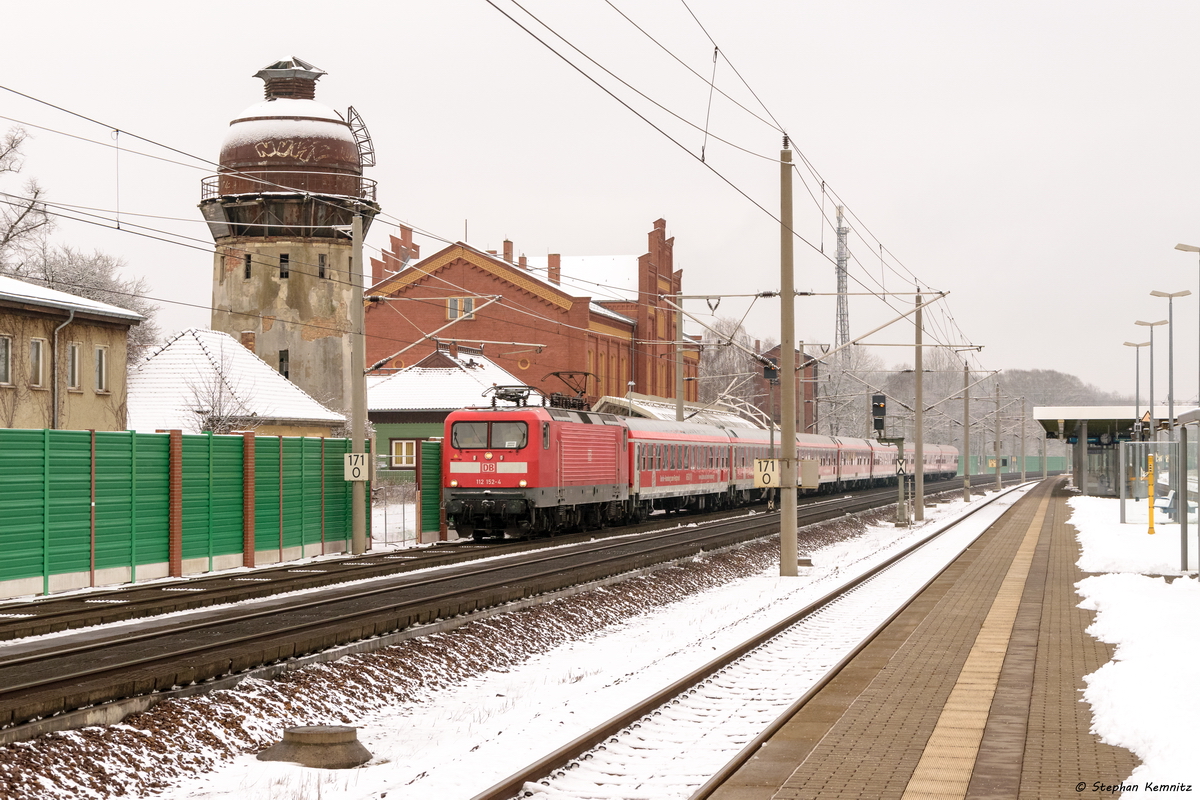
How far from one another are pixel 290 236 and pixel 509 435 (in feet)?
94.8

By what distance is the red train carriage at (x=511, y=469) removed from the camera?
32.1m

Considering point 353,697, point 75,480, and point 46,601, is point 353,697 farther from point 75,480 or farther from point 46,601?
point 75,480

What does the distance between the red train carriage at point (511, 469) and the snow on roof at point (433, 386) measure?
28.9 meters

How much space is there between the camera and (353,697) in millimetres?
12570

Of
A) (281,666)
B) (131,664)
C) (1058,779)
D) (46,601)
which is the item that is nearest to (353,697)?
(281,666)

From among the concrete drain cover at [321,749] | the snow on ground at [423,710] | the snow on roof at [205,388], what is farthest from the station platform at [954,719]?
the snow on roof at [205,388]

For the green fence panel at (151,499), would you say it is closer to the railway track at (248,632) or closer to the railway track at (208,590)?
the railway track at (208,590)

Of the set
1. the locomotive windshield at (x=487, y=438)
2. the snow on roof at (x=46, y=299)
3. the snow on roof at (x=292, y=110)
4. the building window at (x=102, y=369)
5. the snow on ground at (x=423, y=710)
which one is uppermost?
the snow on roof at (x=292, y=110)

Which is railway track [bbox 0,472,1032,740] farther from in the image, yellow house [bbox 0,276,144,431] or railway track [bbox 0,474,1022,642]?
yellow house [bbox 0,276,144,431]

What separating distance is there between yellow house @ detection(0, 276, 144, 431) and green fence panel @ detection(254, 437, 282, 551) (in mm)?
14351

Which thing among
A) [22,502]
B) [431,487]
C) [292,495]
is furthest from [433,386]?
[22,502]

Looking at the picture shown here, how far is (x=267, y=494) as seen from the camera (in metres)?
26.4

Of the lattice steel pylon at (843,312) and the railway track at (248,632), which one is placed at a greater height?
the lattice steel pylon at (843,312)

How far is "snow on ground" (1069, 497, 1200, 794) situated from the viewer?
345 inches
